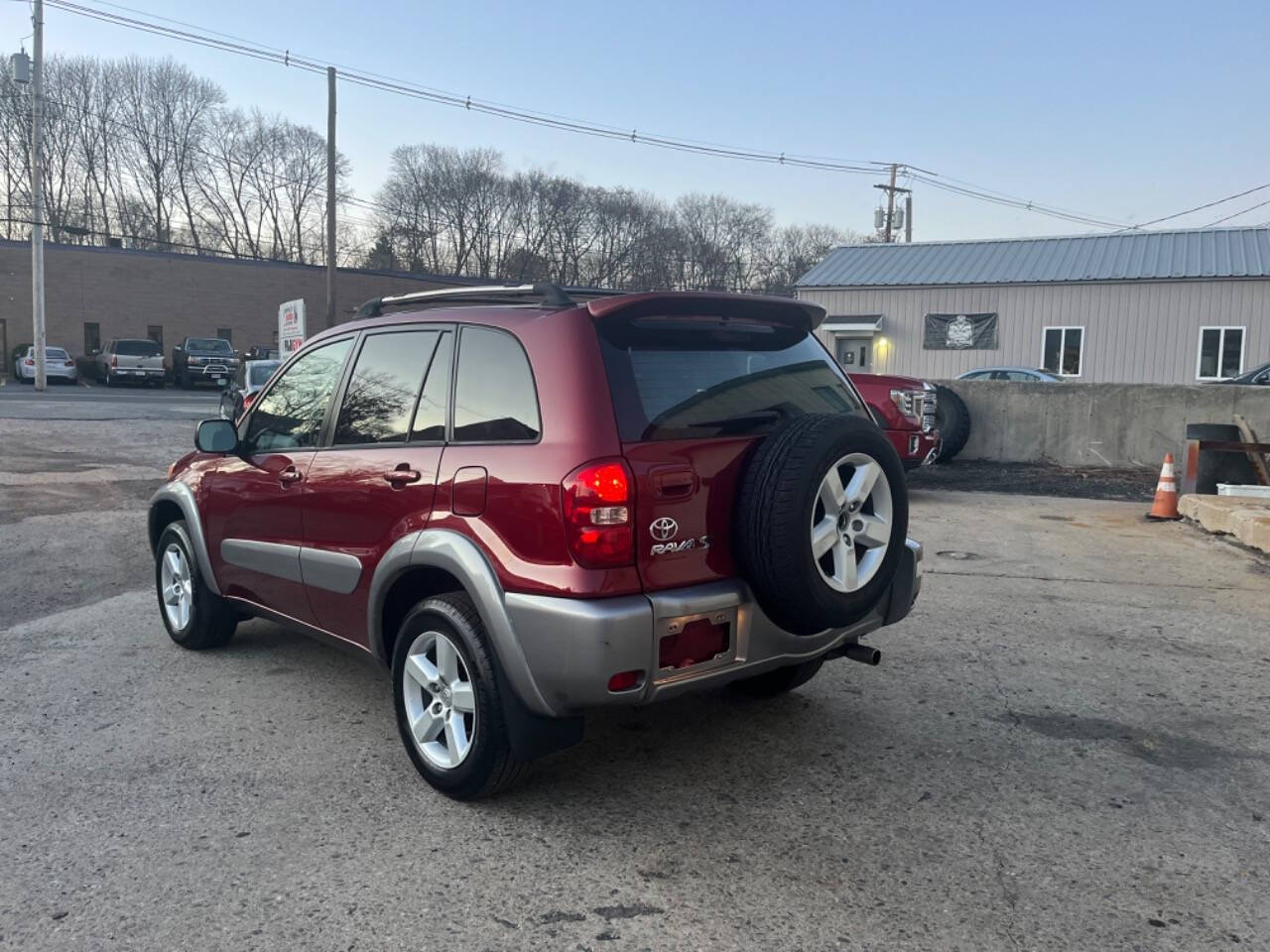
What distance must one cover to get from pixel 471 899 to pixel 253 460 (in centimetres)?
272

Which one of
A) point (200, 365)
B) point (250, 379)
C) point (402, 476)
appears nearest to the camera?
point (402, 476)

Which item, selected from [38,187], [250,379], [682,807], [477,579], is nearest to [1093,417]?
[682,807]

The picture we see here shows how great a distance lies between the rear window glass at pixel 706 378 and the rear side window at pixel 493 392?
0.32m

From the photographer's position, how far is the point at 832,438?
356 centimetres

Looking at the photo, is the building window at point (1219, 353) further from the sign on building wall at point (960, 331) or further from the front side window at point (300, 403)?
the front side window at point (300, 403)

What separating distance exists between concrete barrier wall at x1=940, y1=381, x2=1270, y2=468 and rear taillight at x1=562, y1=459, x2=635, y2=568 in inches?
520

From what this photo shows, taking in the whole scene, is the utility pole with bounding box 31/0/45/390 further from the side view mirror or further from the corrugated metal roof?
the side view mirror

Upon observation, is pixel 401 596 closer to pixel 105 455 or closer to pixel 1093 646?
pixel 1093 646

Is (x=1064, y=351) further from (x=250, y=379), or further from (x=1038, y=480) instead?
(x=250, y=379)

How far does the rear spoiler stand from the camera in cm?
363

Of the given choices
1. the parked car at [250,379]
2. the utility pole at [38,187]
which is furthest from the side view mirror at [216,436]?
the utility pole at [38,187]

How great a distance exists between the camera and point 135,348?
38.4 meters

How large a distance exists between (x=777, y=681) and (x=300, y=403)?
2.61 metres

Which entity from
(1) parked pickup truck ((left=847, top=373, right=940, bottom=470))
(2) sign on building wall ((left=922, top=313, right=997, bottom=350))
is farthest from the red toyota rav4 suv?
(2) sign on building wall ((left=922, top=313, right=997, bottom=350))
